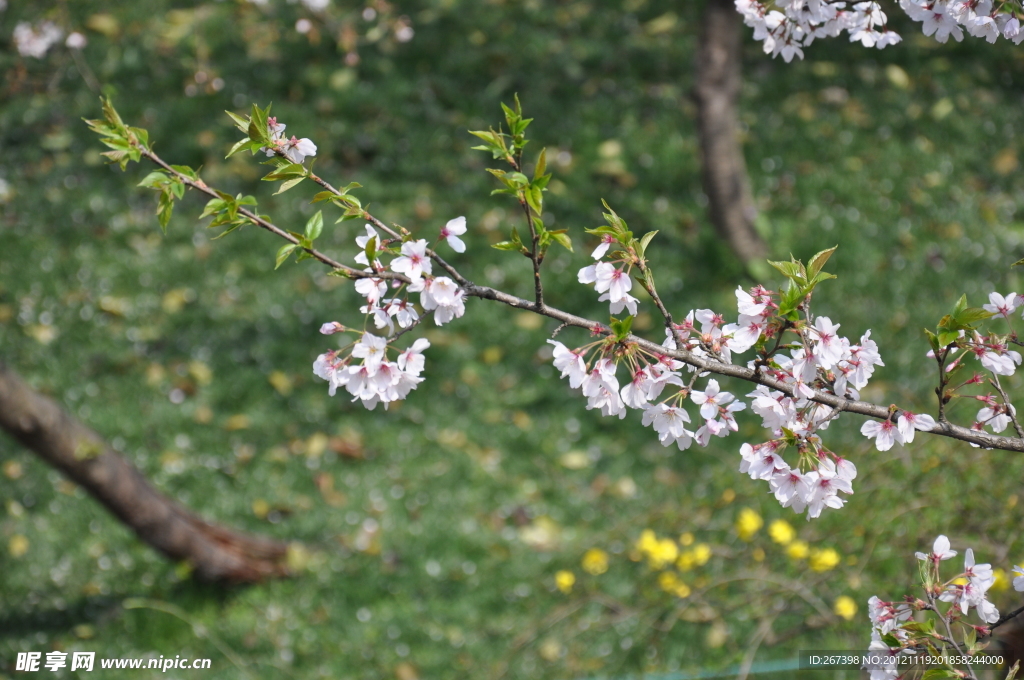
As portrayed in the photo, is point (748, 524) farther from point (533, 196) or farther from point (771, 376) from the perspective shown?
point (533, 196)

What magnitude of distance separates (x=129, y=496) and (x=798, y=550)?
2.65 m

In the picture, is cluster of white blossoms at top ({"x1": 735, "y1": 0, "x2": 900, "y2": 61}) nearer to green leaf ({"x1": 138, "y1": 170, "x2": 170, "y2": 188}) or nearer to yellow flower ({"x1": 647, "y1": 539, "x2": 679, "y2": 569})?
green leaf ({"x1": 138, "y1": 170, "x2": 170, "y2": 188})

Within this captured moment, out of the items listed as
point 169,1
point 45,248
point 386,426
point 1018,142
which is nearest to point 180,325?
point 45,248

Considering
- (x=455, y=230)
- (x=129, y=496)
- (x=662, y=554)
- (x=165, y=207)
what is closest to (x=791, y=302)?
(x=455, y=230)

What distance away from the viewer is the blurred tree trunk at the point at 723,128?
423cm

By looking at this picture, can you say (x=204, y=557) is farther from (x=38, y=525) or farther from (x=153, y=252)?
(x=153, y=252)

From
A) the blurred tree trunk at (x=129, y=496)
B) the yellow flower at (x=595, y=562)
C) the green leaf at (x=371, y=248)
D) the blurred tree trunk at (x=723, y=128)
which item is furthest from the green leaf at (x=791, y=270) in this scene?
the blurred tree trunk at (x=723, y=128)

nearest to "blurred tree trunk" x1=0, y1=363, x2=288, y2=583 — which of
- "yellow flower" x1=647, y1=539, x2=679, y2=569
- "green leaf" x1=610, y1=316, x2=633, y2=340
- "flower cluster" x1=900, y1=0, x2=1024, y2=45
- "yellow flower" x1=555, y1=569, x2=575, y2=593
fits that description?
"yellow flower" x1=555, y1=569, x2=575, y2=593

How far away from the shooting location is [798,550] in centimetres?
289

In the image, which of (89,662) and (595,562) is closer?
(89,662)

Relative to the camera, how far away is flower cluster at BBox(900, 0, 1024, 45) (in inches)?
59.1

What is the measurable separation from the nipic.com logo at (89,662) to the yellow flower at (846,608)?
7.81ft

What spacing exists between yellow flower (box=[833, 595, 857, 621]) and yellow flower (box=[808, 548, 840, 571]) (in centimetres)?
13

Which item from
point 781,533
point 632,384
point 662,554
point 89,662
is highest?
point 632,384
